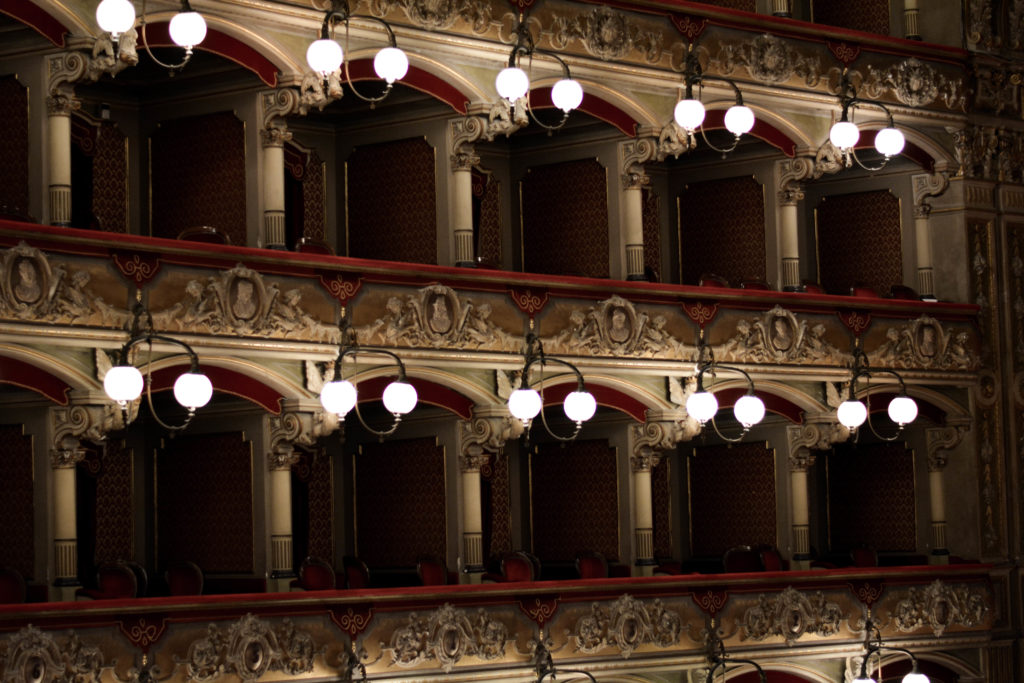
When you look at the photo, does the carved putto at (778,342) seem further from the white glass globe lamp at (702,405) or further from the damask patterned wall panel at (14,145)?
the damask patterned wall panel at (14,145)

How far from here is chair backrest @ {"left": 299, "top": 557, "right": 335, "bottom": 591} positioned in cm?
2284

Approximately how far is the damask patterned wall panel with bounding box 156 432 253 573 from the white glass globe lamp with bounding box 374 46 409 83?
473cm

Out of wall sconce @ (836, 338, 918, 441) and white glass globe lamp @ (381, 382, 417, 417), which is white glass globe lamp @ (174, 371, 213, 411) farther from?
wall sconce @ (836, 338, 918, 441)

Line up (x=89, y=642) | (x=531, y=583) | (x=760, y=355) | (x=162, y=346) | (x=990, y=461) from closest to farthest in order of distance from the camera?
(x=89, y=642)
(x=162, y=346)
(x=531, y=583)
(x=760, y=355)
(x=990, y=461)

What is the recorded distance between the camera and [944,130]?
30266 millimetres

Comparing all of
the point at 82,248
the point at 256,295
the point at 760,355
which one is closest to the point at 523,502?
the point at 760,355

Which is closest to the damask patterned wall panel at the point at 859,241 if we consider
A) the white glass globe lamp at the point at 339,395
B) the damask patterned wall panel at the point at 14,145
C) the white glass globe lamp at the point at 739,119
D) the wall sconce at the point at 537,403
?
the white glass globe lamp at the point at 739,119

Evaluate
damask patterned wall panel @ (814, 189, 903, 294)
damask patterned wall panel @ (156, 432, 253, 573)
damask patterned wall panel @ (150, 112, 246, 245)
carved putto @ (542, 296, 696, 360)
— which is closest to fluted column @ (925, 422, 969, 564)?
damask patterned wall panel @ (814, 189, 903, 294)

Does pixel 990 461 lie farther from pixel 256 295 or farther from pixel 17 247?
pixel 17 247

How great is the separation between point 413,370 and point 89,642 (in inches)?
227

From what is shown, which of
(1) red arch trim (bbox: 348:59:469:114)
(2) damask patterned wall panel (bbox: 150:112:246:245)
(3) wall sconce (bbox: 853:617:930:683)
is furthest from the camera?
(3) wall sconce (bbox: 853:617:930:683)

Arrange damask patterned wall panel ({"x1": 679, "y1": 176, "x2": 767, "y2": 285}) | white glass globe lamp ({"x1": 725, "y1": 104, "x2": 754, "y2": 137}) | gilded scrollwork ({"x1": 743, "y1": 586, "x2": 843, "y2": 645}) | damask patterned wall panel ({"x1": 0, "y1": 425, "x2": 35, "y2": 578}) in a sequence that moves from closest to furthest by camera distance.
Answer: damask patterned wall panel ({"x1": 0, "y1": 425, "x2": 35, "y2": 578}), white glass globe lamp ({"x1": 725, "y1": 104, "x2": 754, "y2": 137}), gilded scrollwork ({"x1": 743, "y1": 586, "x2": 843, "y2": 645}), damask patterned wall panel ({"x1": 679, "y1": 176, "x2": 767, "y2": 285})

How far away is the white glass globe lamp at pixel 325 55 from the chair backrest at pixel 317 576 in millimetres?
5684

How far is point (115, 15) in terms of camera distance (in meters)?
19.9
